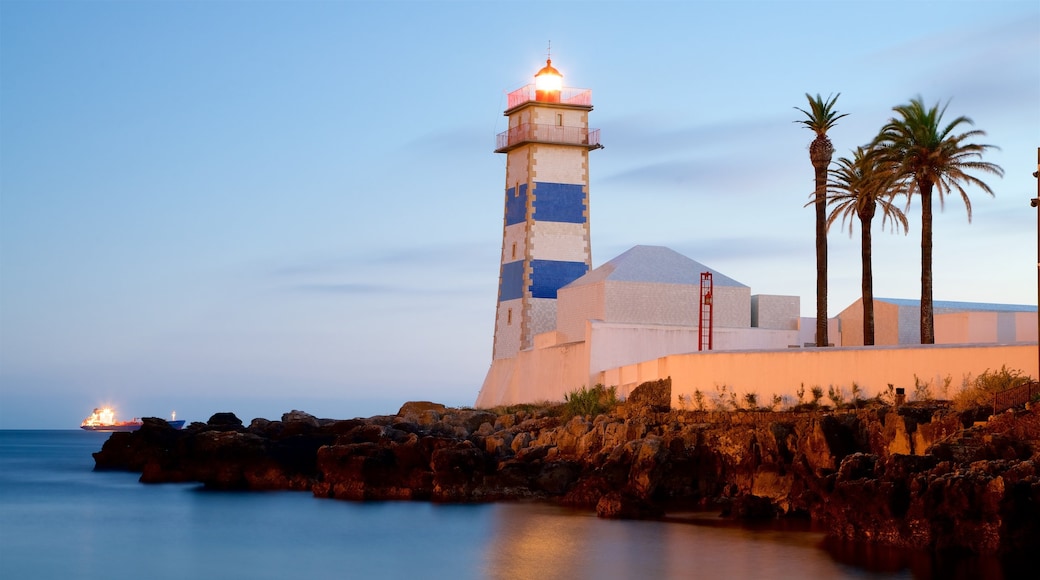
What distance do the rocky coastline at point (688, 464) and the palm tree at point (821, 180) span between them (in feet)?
15.2

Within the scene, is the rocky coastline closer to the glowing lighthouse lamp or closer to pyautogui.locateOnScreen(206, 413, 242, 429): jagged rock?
pyautogui.locateOnScreen(206, 413, 242, 429): jagged rock

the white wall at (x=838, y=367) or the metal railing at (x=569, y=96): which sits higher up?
the metal railing at (x=569, y=96)

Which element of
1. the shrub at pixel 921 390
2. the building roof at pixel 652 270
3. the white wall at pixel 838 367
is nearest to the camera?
the white wall at pixel 838 367

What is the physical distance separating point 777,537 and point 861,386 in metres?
5.60

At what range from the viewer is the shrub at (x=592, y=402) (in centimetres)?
3538

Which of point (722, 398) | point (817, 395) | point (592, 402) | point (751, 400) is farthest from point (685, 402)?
point (817, 395)

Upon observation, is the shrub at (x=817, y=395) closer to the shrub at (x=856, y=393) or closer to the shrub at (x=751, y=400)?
the shrub at (x=856, y=393)

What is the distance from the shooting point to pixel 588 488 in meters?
28.8

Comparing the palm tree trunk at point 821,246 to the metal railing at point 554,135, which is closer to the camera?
the palm tree trunk at point 821,246

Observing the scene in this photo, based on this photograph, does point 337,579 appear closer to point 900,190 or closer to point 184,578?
point 184,578

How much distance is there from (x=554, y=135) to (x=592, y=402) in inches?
477

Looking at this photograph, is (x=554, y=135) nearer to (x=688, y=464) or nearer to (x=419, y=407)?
(x=419, y=407)

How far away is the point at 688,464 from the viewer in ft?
94.9

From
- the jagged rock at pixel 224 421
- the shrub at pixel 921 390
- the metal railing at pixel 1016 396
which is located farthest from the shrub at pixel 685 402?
the jagged rock at pixel 224 421
